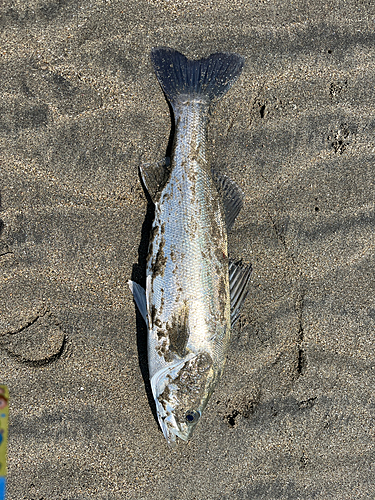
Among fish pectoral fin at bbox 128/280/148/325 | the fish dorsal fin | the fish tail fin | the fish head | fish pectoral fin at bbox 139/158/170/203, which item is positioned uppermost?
the fish tail fin

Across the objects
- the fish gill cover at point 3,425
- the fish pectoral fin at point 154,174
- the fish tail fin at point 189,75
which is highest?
the fish tail fin at point 189,75

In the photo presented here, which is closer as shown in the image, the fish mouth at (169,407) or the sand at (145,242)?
the fish mouth at (169,407)

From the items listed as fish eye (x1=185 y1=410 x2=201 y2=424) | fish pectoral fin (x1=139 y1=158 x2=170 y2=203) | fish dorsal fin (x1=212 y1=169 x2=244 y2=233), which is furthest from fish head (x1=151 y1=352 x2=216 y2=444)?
fish pectoral fin (x1=139 y1=158 x2=170 y2=203)

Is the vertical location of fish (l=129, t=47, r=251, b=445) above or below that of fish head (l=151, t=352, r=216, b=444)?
above

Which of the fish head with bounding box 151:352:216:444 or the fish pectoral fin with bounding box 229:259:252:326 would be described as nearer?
the fish head with bounding box 151:352:216:444

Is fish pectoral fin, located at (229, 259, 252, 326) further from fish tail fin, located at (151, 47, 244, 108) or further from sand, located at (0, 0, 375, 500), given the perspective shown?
fish tail fin, located at (151, 47, 244, 108)

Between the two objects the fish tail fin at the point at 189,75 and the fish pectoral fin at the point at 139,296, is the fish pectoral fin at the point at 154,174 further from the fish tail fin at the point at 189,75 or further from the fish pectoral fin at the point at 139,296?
the fish pectoral fin at the point at 139,296

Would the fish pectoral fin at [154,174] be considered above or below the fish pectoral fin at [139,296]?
above

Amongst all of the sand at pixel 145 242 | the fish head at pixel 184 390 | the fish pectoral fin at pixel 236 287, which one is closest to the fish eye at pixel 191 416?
the fish head at pixel 184 390

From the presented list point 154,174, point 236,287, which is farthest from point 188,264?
point 154,174
